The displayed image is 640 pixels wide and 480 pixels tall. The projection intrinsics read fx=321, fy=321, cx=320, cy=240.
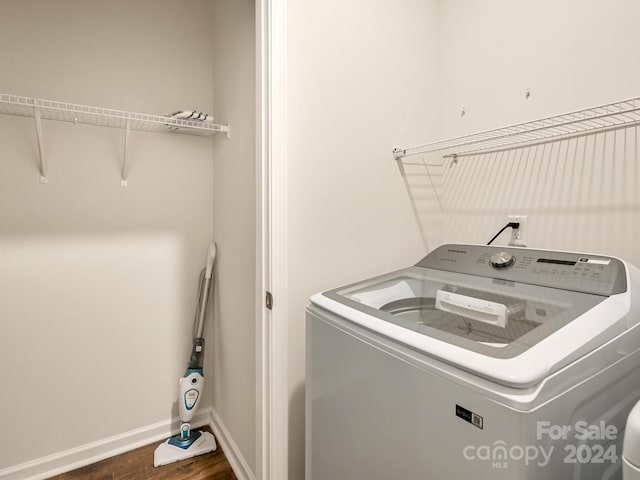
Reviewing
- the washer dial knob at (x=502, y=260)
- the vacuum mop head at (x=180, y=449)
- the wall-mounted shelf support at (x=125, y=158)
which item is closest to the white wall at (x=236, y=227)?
the vacuum mop head at (x=180, y=449)

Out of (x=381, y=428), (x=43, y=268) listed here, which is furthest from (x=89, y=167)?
(x=381, y=428)

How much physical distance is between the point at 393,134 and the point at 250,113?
0.64 meters

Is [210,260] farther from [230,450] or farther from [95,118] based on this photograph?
[230,450]

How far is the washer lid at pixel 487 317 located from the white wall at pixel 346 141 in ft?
0.71

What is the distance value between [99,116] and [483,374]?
187 centimetres

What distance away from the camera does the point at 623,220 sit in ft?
3.41

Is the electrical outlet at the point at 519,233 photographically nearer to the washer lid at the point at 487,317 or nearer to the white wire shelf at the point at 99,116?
the washer lid at the point at 487,317

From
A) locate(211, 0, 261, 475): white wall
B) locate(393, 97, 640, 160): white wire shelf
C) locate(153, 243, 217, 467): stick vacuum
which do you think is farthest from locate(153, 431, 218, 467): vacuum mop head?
locate(393, 97, 640, 160): white wire shelf

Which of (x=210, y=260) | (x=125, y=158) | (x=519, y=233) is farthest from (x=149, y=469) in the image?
(x=519, y=233)

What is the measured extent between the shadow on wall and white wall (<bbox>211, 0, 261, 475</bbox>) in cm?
75

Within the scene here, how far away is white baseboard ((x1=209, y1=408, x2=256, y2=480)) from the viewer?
1519 millimetres

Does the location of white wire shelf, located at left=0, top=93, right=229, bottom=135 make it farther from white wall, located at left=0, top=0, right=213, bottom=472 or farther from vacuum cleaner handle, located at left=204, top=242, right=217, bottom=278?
vacuum cleaner handle, located at left=204, top=242, right=217, bottom=278

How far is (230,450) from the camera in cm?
169

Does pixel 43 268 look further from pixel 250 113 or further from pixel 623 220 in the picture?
pixel 623 220
